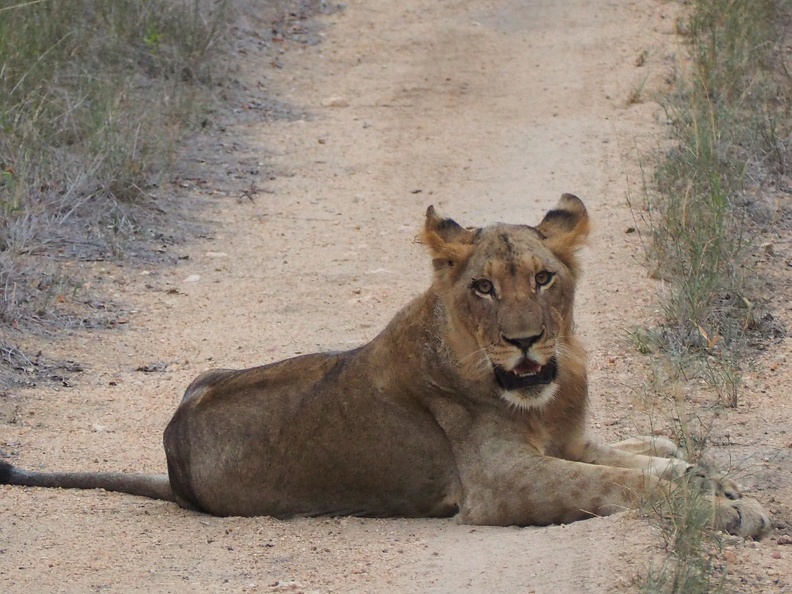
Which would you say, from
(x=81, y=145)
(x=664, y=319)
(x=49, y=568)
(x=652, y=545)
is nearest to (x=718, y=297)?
(x=664, y=319)

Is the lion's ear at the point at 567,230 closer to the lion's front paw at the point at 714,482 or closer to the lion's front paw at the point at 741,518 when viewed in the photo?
the lion's front paw at the point at 714,482

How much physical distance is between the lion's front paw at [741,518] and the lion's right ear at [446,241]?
4.01 ft

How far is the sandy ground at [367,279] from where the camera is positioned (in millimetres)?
4164

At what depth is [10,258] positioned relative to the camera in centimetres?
764

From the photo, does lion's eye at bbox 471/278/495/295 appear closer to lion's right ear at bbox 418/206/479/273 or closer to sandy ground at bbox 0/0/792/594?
lion's right ear at bbox 418/206/479/273

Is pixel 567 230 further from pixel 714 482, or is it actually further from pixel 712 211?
pixel 712 211

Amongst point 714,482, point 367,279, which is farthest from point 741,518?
point 367,279

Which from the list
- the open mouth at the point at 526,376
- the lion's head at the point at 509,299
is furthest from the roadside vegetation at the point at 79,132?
the open mouth at the point at 526,376

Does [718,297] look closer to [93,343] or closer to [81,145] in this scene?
[93,343]

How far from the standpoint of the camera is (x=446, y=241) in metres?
4.84

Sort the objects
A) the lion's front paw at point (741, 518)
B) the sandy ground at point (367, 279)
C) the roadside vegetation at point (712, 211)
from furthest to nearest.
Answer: the sandy ground at point (367, 279)
the lion's front paw at point (741, 518)
the roadside vegetation at point (712, 211)

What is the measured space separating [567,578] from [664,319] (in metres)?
3.17

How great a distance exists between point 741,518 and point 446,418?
43.1 inches

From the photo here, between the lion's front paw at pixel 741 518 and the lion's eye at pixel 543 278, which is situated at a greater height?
the lion's eye at pixel 543 278
